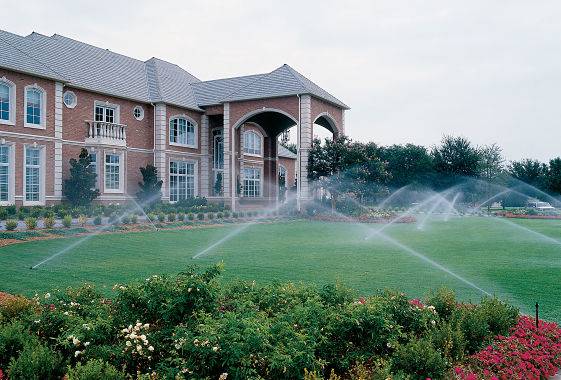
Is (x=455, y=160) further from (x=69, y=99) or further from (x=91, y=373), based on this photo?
(x=91, y=373)

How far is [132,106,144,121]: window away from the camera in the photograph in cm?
2866

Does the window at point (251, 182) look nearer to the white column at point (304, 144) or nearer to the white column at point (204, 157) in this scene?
the white column at point (204, 157)

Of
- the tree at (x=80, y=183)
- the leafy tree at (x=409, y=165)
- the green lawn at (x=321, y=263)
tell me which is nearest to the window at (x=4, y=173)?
the tree at (x=80, y=183)

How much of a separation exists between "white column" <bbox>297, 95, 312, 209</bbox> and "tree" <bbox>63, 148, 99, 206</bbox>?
40.7 feet


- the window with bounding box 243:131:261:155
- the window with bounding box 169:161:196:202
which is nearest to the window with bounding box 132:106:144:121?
the window with bounding box 169:161:196:202

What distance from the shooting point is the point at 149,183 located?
27875mm

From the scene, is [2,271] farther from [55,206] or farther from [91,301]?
[55,206]

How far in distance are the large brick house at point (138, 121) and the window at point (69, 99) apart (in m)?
0.06

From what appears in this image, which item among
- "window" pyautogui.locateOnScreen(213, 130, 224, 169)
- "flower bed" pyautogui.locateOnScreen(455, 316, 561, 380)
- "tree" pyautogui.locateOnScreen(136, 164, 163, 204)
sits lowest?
"flower bed" pyautogui.locateOnScreen(455, 316, 561, 380)

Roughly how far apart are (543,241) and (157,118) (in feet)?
76.2

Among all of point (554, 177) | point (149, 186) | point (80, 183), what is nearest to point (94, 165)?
point (80, 183)

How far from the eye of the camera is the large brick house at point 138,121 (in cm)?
2227

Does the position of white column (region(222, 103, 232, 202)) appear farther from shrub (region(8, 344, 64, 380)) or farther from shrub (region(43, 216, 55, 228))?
shrub (region(8, 344, 64, 380))

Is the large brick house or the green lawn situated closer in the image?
the green lawn
